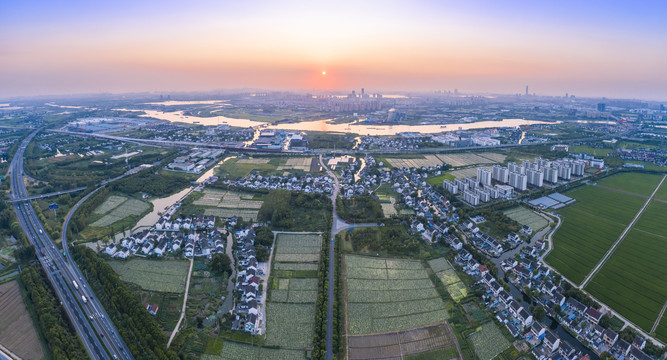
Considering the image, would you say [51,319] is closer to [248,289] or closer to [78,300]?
[78,300]

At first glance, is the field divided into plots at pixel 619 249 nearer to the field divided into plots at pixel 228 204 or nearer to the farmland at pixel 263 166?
the field divided into plots at pixel 228 204

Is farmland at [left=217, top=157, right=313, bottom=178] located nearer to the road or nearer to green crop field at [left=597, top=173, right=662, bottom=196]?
the road

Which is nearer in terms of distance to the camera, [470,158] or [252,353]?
[252,353]

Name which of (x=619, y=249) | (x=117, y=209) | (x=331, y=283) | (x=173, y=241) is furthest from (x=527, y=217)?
(x=117, y=209)

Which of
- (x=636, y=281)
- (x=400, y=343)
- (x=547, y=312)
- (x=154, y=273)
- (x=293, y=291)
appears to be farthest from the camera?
(x=154, y=273)

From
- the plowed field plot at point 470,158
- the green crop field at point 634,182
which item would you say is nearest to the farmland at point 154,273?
the plowed field plot at point 470,158

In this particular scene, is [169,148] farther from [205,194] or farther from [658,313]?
[658,313]
